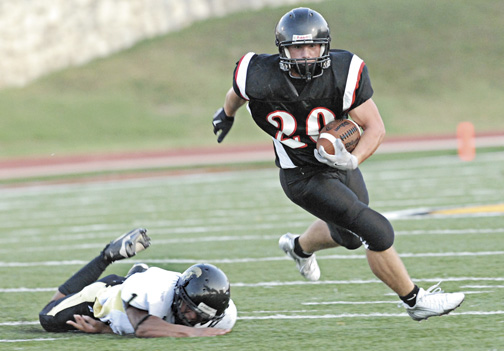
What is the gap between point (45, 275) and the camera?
6.39 m

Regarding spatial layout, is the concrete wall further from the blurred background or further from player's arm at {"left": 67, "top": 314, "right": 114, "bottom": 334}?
player's arm at {"left": 67, "top": 314, "right": 114, "bottom": 334}

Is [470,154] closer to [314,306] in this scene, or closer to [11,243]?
[11,243]

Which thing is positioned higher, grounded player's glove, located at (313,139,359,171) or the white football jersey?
grounded player's glove, located at (313,139,359,171)

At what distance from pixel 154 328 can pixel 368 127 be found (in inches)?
61.3

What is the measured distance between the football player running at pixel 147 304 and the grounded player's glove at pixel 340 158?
31.9 inches

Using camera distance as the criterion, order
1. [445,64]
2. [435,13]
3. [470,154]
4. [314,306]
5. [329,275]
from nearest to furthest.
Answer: [314,306]
[329,275]
[470,154]
[445,64]
[435,13]

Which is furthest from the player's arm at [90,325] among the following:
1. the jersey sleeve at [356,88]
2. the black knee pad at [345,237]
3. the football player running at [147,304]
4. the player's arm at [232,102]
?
the jersey sleeve at [356,88]

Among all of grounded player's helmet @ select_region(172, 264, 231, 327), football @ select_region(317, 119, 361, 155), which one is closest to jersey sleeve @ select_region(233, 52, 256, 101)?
football @ select_region(317, 119, 361, 155)

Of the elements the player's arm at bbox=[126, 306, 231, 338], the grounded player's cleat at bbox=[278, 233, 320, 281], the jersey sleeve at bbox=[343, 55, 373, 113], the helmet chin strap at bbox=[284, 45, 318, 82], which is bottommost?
the grounded player's cleat at bbox=[278, 233, 320, 281]

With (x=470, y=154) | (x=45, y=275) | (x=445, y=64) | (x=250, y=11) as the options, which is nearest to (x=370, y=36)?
(x=445, y=64)

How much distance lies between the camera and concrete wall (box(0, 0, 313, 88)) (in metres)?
30.5

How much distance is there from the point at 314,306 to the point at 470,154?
37.3ft

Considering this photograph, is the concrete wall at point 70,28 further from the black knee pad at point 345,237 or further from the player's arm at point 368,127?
the player's arm at point 368,127

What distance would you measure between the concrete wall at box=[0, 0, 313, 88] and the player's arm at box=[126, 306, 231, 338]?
91.6ft
